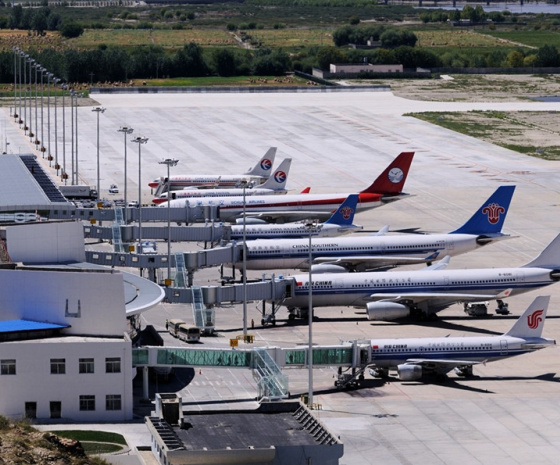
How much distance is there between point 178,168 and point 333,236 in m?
51.1

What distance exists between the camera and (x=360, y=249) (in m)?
126

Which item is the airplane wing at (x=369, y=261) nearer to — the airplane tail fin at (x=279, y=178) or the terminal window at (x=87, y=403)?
the airplane tail fin at (x=279, y=178)

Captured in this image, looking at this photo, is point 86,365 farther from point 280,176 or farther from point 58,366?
point 280,176

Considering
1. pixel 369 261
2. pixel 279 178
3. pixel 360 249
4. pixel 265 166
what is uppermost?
pixel 360 249

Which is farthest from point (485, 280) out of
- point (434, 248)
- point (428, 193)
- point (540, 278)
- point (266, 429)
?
point (428, 193)

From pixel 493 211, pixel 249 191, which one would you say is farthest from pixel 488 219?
pixel 249 191

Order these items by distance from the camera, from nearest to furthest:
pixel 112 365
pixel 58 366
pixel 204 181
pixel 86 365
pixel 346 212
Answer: pixel 58 366 < pixel 86 365 < pixel 112 365 < pixel 346 212 < pixel 204 181

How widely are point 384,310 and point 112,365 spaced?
28.9 metres

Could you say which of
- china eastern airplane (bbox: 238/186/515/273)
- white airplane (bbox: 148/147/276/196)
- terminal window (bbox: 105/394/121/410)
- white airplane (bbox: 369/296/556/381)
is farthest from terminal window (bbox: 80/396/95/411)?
white airplane (bbox: 148/147/276/196)

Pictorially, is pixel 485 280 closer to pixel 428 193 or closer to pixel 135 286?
pixel 135 286

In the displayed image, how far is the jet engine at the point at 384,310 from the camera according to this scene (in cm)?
11050

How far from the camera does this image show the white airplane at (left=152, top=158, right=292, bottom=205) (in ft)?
508

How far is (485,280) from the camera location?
11350 centimetres

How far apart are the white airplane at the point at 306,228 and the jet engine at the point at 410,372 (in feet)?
130
